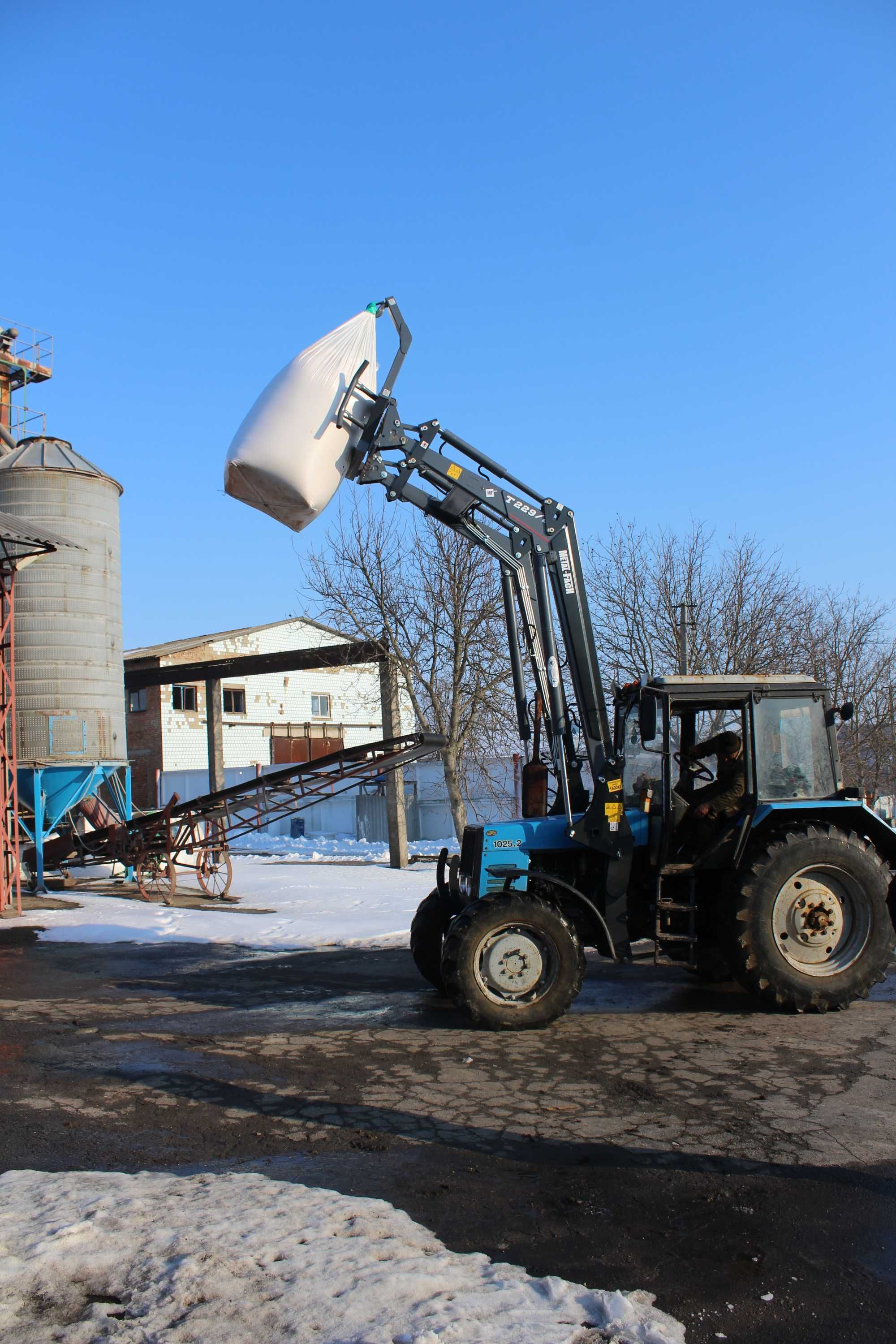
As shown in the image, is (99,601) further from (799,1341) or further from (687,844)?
(799,1341)

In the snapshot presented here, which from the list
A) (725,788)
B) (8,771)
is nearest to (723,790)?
(725,788)

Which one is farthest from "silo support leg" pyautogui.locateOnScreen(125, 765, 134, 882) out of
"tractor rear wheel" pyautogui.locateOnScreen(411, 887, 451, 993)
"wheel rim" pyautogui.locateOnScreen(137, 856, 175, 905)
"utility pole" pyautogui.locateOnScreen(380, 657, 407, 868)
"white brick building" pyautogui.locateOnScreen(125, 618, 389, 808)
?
"white brick building" pyautogui.locateOnScreen(125, 618, 389, 808)

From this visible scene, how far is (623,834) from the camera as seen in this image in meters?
7.61

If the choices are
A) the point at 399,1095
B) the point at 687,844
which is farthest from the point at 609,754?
the point at 399,1095

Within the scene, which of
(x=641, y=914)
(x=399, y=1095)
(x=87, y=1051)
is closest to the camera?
(x=399, y=1095)

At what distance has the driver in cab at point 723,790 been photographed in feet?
25.8

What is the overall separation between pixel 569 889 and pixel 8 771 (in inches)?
401

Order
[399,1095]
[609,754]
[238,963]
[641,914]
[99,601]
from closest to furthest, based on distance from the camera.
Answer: [399,1095] < [641,914] < [609,754] < [238,963] < [99,601]

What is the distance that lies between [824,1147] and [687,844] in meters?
3.12

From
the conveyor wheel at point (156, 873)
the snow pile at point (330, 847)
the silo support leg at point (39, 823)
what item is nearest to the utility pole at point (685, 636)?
the snow pile at point (330, 847)

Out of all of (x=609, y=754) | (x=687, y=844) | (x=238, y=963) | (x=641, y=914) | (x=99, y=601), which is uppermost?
(x=99, y=601)

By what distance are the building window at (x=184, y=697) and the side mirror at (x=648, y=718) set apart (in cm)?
3158

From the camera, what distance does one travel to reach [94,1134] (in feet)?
17.3

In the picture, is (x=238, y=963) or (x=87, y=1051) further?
(x=238, y=963)
